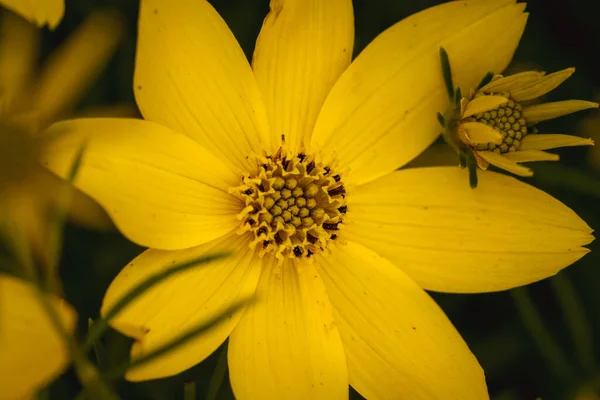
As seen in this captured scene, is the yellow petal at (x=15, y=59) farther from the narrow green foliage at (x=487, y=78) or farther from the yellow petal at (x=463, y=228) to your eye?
the narrow green foliage at (x=487, y=78)

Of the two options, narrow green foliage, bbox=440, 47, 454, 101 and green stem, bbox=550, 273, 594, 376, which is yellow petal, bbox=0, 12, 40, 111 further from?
green stem, bbox=550, 273, 594, 376

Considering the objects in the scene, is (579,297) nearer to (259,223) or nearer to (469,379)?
(469,379)

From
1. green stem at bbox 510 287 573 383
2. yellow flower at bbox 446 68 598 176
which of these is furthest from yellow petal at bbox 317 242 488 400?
yellow flower at bbox 446 68 598 176

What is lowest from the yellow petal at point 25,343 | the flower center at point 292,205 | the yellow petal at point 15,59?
the yellow petal at point 25,343

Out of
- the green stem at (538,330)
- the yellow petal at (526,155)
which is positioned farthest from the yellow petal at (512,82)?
the green stem at (538,330)

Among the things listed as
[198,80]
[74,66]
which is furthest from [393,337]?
[74,66]

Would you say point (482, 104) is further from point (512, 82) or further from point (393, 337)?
point (393, 337)

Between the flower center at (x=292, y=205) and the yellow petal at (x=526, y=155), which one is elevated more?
the yellow petal at (x=526, y=155)
